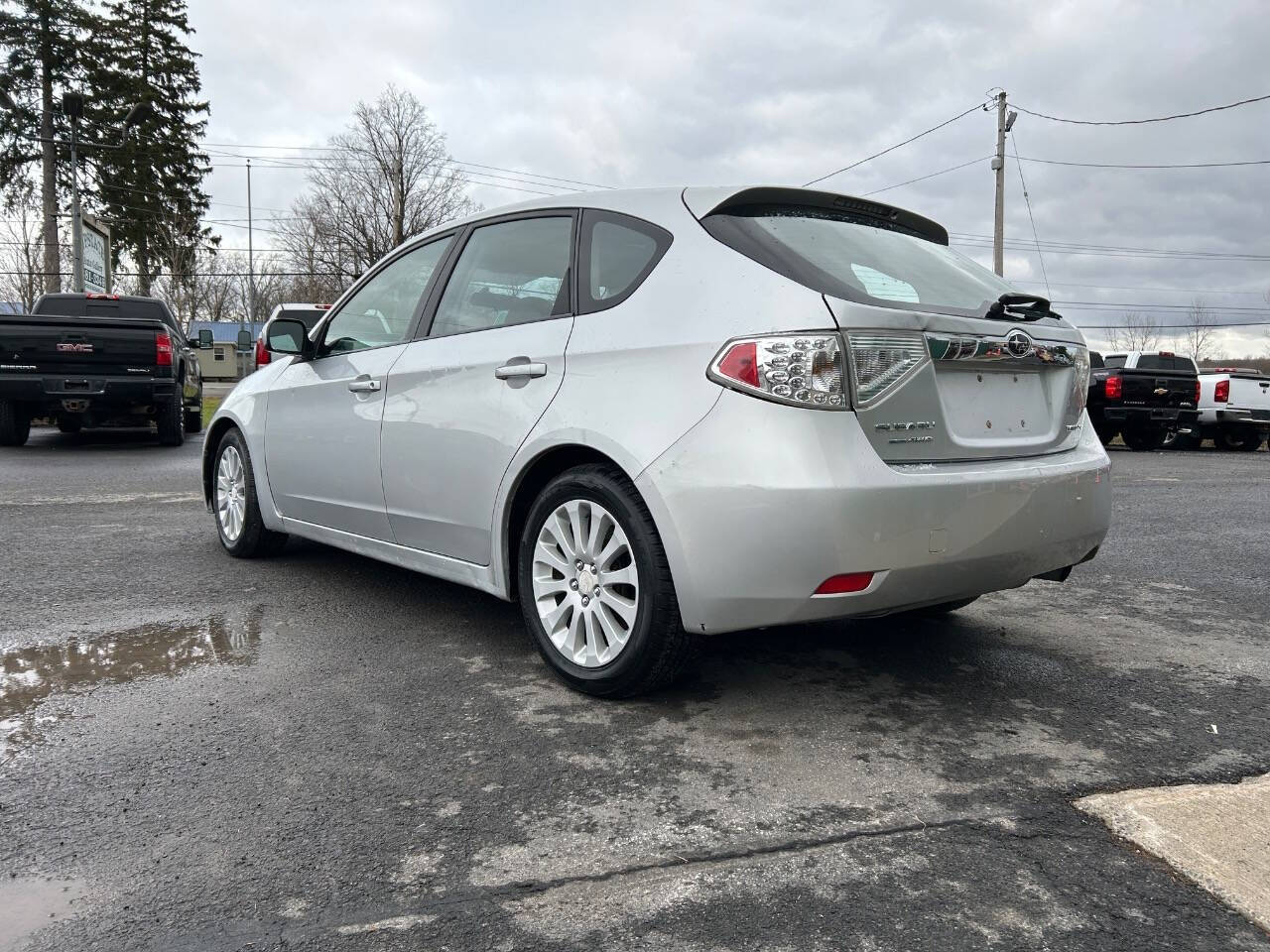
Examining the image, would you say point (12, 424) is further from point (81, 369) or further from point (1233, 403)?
point (1233, 403)

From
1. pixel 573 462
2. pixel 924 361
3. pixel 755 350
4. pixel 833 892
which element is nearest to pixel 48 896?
pixel 833 892

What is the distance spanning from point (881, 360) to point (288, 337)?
3.33m

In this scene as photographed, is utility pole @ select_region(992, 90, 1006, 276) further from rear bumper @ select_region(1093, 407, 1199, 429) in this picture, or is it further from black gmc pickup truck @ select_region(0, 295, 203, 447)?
black gmc pickup truck @ select_region(0, 295, 203, 447)

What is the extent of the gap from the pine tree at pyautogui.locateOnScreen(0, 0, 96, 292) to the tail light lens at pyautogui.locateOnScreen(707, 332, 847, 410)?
3165 centimetres

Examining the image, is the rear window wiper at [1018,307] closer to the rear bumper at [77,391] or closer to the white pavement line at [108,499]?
the white pavement line at [108,499]

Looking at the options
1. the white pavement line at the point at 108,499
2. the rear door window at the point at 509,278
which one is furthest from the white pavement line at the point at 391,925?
the white pavement line at the point at 108,499

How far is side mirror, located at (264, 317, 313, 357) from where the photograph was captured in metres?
5.09

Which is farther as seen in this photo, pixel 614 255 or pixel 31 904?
pixel 614 255

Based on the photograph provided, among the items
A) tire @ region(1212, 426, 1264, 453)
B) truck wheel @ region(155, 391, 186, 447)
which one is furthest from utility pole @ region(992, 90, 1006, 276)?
truck wheel @ region(155, 391, 186, 447)

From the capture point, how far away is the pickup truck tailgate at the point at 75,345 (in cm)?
1182

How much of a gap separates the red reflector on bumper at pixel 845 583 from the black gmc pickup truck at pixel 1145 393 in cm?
1650

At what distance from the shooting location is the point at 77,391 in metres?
12.0

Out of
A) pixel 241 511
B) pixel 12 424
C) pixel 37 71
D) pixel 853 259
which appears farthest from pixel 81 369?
pixel 37 71

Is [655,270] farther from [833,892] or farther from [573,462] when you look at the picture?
[833,892]
